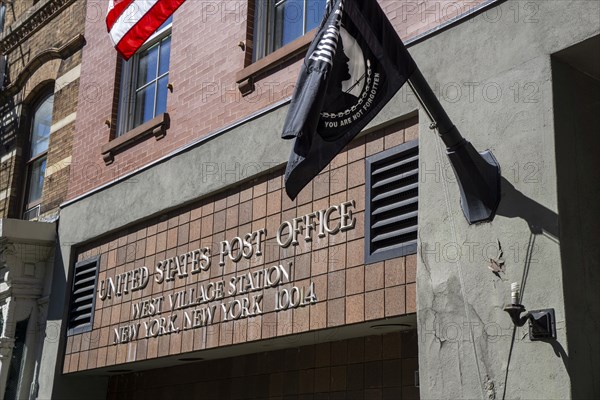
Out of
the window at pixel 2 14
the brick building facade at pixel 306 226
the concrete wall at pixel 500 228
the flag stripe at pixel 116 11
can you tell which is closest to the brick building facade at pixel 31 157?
the window at pixel 2 14

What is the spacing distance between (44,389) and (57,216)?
236 centimetres

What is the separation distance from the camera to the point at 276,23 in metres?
10.4

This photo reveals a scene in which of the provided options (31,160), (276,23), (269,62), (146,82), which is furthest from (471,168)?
(31,160)

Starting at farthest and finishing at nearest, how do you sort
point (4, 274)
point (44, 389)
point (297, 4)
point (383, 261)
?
point (4, 274) → point (44, 389) → point (297, 4) → point (383, 261)

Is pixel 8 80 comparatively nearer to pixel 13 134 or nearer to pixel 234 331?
pixel 13 134

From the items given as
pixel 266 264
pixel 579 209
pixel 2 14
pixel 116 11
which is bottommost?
pixel 579 209

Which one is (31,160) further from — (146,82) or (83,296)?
(83,296)

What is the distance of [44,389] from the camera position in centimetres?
1223

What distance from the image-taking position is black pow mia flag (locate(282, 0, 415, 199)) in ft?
20.9

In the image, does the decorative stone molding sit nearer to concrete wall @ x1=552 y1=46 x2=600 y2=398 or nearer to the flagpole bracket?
the flagpole bracket

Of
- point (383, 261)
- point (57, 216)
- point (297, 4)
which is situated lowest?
point (383, 261)

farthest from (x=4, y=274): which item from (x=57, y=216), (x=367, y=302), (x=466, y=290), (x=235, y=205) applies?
(x=466, y=290)

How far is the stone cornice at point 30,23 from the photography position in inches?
577

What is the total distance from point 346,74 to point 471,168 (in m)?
1.20
